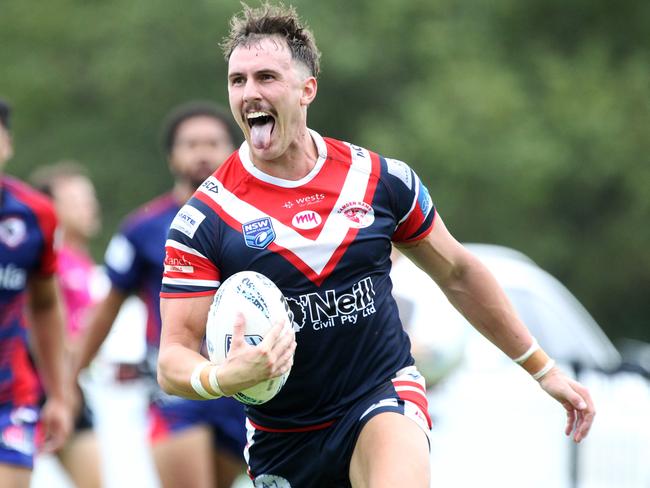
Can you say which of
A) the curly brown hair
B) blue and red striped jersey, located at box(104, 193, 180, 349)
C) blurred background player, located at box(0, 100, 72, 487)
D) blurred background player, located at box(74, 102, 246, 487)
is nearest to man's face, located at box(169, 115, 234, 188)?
blurred background player, located at box(74, 102, 246, 487)

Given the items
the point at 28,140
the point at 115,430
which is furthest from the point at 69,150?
the point at 115,430

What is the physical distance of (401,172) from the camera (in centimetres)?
527

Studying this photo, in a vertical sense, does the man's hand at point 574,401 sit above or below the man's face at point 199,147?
below

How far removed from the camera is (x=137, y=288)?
7.96 meters

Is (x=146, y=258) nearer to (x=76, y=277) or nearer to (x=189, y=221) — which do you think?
(x=76, y=277)

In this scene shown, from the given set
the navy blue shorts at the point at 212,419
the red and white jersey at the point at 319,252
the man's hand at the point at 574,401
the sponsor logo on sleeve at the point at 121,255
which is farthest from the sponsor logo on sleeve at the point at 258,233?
the sponsor logo on sleeve at the point at 121,255

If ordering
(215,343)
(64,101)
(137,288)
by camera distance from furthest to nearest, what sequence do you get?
1. (64,101)
2. (137,288)
3. (215,343)

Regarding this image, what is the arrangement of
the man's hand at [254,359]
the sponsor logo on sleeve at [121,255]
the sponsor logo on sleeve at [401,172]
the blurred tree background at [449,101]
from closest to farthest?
the man's hand at [254,359] < the sponsor logo on sleeve at [401,172] < the sponsor logo on sleeve at [121,255] < the blurred tree background at [449,101]

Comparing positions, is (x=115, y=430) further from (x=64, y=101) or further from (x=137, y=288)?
(x=64, y=101)

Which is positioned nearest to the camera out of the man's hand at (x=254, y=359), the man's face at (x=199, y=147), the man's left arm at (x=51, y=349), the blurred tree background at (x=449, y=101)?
the man's hand at (x=254, y=359)

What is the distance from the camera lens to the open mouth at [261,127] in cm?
496

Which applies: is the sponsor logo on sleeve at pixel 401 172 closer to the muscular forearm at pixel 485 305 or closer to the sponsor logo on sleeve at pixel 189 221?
the muscular forearm at pixel 485 305

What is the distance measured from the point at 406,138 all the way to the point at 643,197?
4.30 meters

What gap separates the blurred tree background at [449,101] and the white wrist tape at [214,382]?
64.1ft
